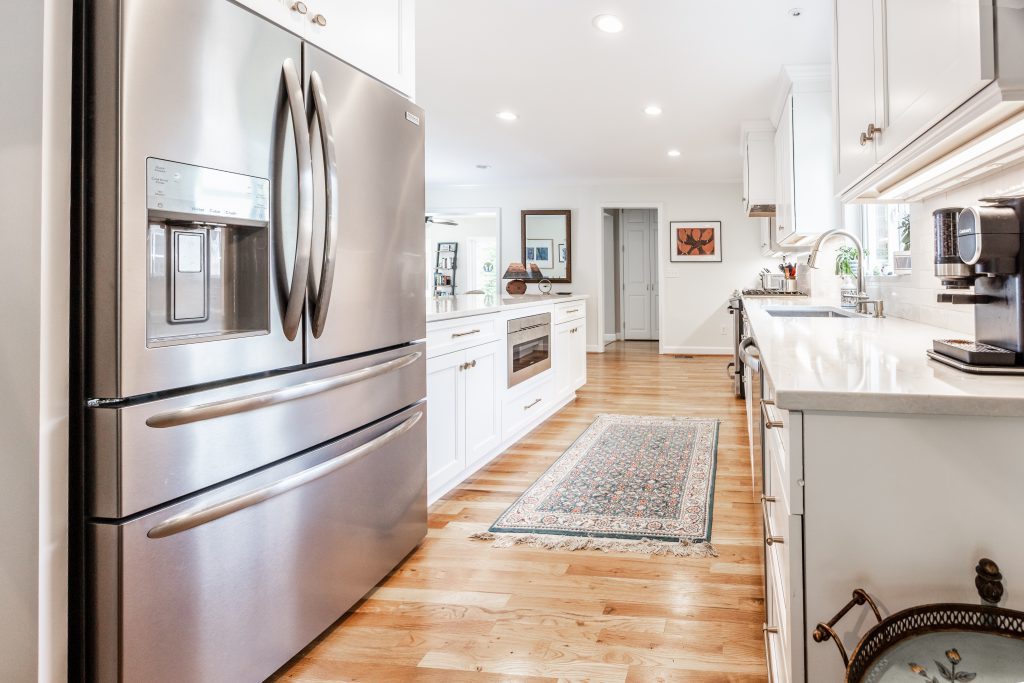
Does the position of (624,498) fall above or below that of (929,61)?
below

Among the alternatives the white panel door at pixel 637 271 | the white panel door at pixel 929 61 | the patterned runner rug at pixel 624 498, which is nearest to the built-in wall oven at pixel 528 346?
the patterned runner rug at pixel 624 498

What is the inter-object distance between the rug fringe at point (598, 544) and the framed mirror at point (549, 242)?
6732mm

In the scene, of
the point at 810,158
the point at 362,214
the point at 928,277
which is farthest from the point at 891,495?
the point at 810,158

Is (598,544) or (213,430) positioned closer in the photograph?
(213,430)

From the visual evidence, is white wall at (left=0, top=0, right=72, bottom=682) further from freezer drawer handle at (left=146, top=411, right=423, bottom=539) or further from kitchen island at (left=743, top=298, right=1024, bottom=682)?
kitchen island at (left=743, top=298, right=1024, bottom=682)

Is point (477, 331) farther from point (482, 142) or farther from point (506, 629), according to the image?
point (482, 142)

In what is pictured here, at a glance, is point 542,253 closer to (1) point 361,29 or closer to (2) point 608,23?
(2) point 608,23

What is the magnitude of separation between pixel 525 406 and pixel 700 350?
5.33 meters

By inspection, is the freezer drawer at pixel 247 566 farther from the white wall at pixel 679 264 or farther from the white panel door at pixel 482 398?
the white wall at pixel 679 264

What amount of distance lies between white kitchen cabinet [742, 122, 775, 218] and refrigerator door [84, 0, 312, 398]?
15.9 feet

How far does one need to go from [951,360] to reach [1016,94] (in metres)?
0.51

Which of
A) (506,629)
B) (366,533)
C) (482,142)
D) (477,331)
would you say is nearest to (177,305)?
(366,533)

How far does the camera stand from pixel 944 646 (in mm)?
880

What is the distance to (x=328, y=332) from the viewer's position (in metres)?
1.69
